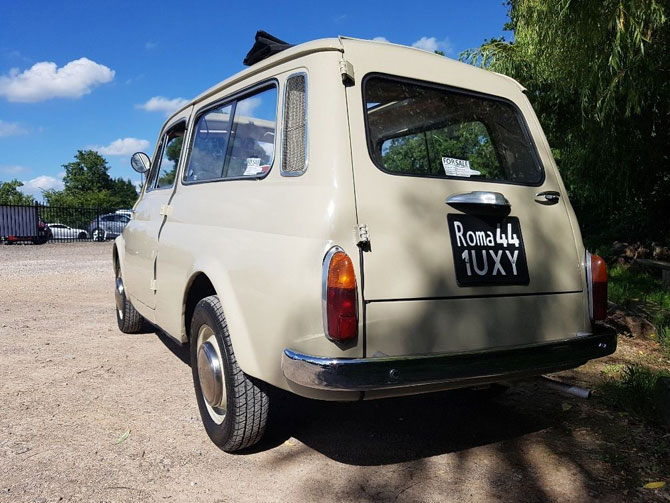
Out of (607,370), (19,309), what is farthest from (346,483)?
(19,309)

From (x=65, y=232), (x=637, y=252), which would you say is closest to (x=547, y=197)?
(x=637, y=252)

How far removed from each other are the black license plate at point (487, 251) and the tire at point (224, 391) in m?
1.16

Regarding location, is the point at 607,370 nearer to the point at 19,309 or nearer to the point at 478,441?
the point at 478,441

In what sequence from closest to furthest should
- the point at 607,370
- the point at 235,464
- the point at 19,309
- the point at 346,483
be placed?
the point at 346,483, the point at 235,464, the point at 607,370, the point at 19,309

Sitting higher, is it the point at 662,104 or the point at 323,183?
the point at 662,104

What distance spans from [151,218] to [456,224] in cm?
267

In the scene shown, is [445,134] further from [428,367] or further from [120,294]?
[120,294]

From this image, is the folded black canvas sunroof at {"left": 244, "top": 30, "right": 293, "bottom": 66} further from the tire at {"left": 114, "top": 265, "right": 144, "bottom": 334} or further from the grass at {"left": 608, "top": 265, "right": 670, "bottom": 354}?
the grass at {"left": 608, "top": 265, "right": 670, "bottom": 354}

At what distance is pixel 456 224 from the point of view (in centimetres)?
271

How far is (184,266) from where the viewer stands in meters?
3.41

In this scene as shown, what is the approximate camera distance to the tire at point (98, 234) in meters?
26.3

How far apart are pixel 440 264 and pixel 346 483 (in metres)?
1.16

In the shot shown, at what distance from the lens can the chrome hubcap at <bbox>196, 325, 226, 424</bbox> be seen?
3.00 m

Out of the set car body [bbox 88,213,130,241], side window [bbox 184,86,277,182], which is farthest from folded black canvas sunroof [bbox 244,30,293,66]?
car body [bbox 88,213,130,241]
